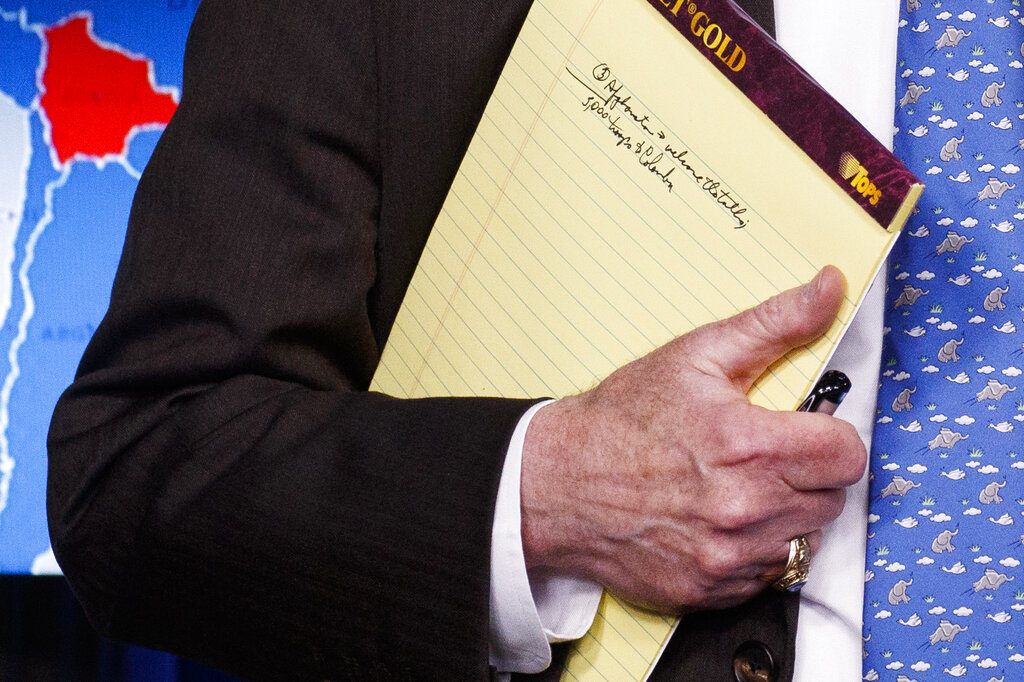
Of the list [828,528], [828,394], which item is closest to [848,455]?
[828,394]

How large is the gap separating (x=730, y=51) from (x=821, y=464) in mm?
254

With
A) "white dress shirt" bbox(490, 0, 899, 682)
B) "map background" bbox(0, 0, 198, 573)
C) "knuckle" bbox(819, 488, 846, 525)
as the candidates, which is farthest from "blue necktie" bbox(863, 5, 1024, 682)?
"map background" bbox(0, 0, 198, 573)

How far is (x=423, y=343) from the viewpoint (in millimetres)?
738

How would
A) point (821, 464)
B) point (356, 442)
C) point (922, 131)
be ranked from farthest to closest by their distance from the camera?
point (922, 131)
point (356, 442)
point (821, 464)

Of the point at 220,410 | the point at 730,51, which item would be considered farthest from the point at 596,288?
the point at 220,410

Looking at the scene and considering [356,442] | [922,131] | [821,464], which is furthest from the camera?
[922,131]

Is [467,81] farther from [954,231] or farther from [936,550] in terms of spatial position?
[936,550]

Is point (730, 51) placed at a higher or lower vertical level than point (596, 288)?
higher

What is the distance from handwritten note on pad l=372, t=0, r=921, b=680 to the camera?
0.51 meters

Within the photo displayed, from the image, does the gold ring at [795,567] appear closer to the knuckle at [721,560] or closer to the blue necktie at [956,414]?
the knuckle at [721,560]

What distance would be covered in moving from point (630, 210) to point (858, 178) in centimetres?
16

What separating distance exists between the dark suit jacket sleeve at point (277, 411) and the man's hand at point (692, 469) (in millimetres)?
51

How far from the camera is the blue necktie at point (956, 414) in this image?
0.71m

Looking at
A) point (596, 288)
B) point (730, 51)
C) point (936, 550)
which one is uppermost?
point (730, 51)
